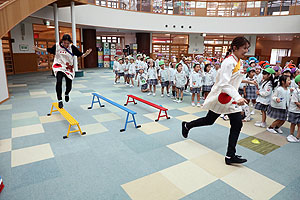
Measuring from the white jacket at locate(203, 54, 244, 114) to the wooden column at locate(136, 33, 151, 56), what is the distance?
60.6ft

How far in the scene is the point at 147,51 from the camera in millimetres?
21156

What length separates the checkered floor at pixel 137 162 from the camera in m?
2.69

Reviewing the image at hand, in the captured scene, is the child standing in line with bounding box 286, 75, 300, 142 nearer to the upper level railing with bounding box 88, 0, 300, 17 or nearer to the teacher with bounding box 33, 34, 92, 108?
the teacher with bounding box 33, 34, 92, 108

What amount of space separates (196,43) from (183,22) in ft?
12.1

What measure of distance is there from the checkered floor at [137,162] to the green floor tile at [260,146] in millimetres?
19

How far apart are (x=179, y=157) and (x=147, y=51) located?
18556mm

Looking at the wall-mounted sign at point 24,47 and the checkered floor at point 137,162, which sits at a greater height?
the wall-mounted sign at point 24,47

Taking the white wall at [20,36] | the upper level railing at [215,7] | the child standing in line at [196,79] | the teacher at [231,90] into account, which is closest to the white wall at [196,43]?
the upper level railing at [215,7]

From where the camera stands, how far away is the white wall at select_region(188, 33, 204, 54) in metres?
21.4

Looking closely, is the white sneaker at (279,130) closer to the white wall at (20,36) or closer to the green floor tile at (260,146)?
the green floor tile at (260,146)

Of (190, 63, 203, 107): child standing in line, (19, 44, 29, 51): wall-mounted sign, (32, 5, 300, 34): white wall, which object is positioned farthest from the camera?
(32, 5, 300, 34): white wall

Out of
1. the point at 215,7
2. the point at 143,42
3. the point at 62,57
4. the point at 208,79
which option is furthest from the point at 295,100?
the point at 143,42

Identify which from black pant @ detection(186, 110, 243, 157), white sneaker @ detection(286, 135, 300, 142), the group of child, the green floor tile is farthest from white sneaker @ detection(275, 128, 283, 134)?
black pant @ detection(186, 110, 243, 157)

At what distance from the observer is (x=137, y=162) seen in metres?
3.39
